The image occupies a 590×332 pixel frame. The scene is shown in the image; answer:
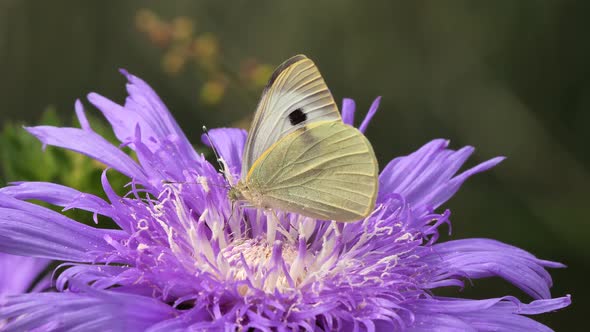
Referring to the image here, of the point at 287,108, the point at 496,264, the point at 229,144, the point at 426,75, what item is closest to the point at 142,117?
the point at 229,144

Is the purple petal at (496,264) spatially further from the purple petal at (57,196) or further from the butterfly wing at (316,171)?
the purple petal at (57,196)

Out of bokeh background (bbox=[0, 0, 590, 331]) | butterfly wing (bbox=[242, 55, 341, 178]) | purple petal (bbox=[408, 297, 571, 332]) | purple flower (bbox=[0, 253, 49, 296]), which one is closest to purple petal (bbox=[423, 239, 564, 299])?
purple petal (bbox=[408, 297, 571, 332])

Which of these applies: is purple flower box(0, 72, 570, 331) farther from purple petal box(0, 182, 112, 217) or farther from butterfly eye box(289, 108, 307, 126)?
butterfly eye box(289, 108, 307, 126)

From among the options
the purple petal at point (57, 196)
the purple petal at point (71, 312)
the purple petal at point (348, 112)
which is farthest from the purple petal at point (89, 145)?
the purple petal at point (348, 112)

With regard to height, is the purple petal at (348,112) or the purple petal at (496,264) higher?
the purple petal at (348,112)

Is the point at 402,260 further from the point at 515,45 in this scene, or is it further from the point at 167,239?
the point at 515,45

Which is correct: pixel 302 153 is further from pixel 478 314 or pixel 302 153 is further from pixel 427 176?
pixel 478 314
